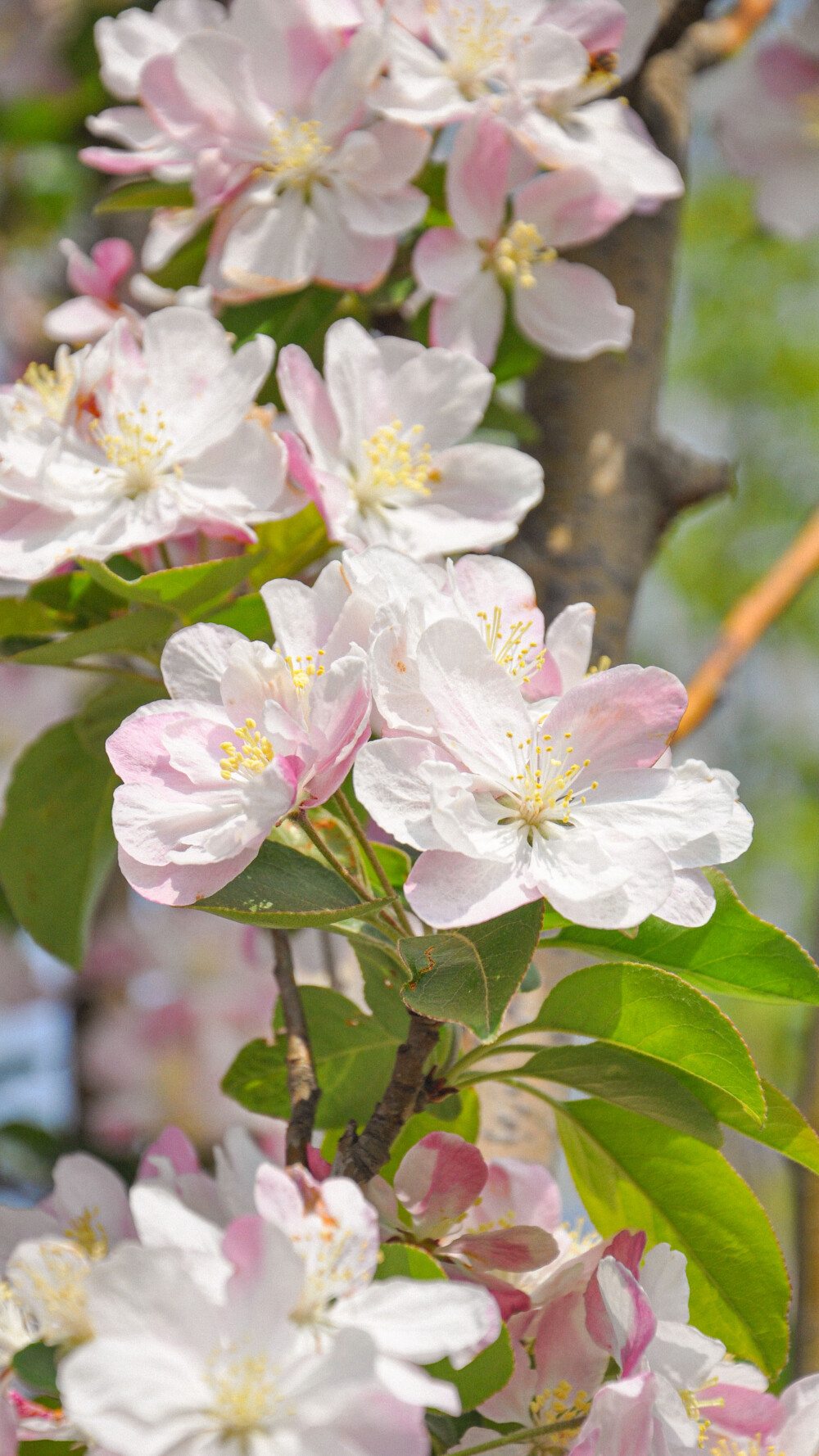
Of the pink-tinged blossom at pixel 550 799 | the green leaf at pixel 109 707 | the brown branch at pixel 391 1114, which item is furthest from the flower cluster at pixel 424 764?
the green leaf at pixel 109 707

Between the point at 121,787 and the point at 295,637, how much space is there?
0.38ft

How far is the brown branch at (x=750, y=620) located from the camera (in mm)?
1355

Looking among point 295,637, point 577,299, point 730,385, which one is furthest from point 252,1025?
point 730,385

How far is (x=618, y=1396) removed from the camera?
60 cm

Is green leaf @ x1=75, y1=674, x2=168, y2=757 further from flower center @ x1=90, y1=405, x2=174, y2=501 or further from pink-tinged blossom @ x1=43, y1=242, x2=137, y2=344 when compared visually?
pink-tinged blossom @ x1=43, y1=242, x2=137, y2=344

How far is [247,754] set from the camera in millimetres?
656

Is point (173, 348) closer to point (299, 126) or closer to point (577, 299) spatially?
point (299, 126)

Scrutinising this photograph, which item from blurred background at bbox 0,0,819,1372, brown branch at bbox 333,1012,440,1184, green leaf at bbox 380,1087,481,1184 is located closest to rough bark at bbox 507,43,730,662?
blurred background at bbox 0,0,819,1372

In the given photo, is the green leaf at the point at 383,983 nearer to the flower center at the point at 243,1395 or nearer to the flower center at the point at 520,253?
the flower center at the point at 243,1395

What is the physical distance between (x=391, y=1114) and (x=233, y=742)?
0.69ft

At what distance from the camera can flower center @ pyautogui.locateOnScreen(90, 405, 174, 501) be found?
851 millimetres

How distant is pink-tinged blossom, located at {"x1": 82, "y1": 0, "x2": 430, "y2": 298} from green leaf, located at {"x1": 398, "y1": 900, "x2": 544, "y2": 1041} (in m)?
0.56

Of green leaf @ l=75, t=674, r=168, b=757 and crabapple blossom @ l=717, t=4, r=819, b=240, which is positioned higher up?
crabapple blossom @ l=717, t=4, r=819, b=240

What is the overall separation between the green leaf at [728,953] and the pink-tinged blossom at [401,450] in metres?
0.31
